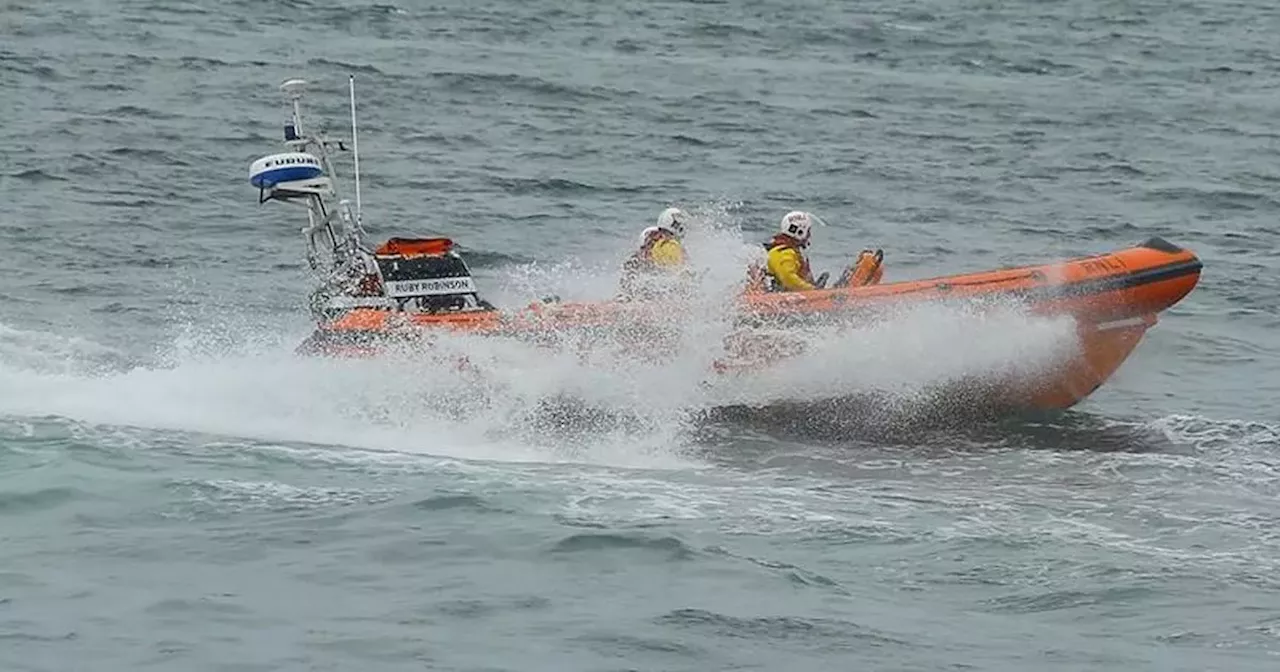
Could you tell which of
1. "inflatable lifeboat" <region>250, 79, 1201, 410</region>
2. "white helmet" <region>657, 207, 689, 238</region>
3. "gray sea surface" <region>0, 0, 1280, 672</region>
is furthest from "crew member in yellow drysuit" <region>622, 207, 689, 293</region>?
"gray sea surface" <region>0, 0, 1280, 672</region>

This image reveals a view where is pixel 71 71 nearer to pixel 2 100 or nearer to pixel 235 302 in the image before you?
pixel 2 100

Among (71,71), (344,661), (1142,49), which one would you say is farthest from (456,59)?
(344,661)

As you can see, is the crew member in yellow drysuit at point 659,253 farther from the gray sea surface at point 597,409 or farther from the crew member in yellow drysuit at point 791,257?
the crew member in yellow drysuit at point 791,257

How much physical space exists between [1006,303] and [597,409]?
104 inches

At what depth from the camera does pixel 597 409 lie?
12680 mm

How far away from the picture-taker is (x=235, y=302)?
1612 cm

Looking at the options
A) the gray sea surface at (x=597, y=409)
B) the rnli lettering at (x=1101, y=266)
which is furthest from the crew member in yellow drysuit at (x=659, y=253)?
the rnli lettering at (x=1101, y=266)

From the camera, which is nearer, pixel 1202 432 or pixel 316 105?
pixel 1202 432

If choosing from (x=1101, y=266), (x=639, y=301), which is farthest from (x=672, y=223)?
(x=1101, y=266)

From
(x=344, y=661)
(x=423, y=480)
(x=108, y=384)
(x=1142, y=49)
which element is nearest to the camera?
(x=344, y=661)

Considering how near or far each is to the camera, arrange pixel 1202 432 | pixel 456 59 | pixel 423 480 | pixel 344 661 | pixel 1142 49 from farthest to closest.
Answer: pixel 1142 49
pixel 456 59
pixel 1202 432
pixel 423 480
pixel 344 661

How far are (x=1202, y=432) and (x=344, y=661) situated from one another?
6.93m

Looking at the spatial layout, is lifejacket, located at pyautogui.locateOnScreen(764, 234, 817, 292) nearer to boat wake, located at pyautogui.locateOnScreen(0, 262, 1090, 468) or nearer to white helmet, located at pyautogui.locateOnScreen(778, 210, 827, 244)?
white helmet, located at pyautogui.locateOnScreen(778, 210, 827, 244)

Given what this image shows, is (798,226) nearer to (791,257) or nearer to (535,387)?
(791,257)
